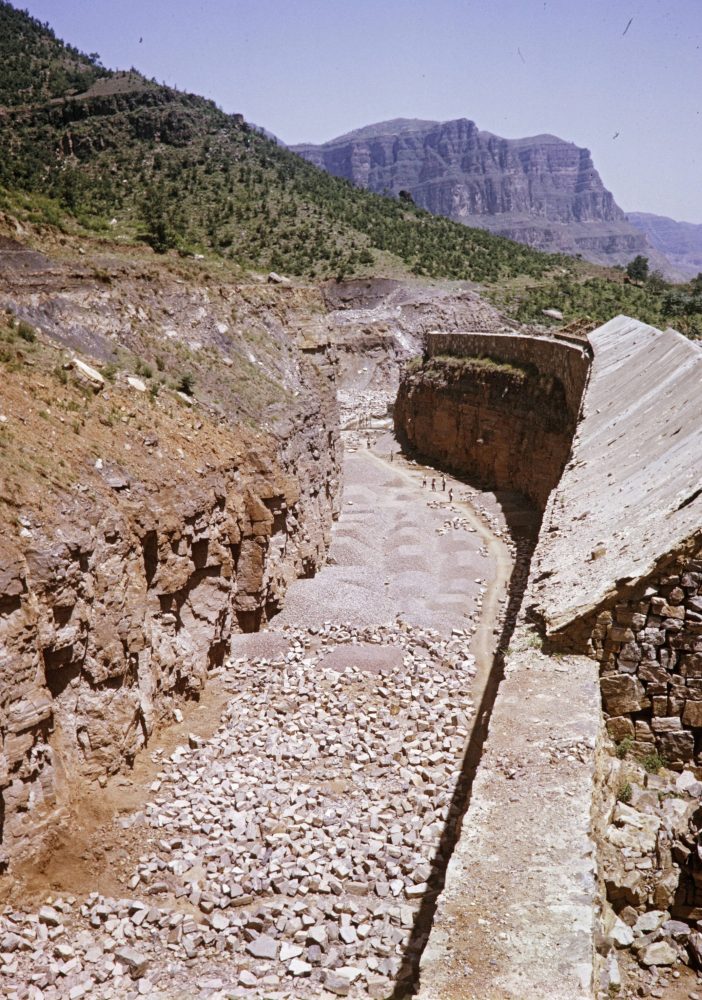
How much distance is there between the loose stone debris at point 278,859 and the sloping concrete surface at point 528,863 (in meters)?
2.70

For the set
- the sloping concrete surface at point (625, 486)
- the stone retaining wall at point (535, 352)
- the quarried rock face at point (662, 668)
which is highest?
the stone retaining wall at point (535, 352)

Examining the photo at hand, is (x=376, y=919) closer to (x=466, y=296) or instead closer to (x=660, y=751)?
(x=660, y=751)

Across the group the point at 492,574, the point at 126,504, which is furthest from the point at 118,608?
the point at 492,574

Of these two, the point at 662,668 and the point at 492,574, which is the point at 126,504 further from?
the point at 492,574

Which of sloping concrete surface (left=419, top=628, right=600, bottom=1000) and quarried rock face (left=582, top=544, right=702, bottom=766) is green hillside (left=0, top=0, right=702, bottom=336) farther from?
sloping concrete surface (left=419, top=628, right=600, bottom=1000)

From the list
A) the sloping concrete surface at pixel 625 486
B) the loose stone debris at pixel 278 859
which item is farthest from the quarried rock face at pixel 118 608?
the sloping concrete surface at pixel 625 486

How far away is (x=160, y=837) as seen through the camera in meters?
9.65

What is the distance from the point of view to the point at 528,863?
5.59m

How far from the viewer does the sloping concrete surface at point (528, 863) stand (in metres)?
4.75

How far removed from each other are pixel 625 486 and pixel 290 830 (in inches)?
276

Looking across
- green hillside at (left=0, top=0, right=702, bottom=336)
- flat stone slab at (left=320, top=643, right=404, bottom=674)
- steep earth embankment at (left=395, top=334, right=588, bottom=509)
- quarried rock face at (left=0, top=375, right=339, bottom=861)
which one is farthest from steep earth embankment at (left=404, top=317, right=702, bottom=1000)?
green hillside at (left=0, top=0, right=702, bottom=336)

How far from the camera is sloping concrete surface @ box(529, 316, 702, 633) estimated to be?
8.24 meters

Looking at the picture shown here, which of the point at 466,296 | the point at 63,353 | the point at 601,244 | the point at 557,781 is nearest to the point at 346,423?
the point at 466,296

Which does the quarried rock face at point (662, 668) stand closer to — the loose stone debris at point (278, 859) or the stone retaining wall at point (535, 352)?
the loose stone debris at point (278, 859)
